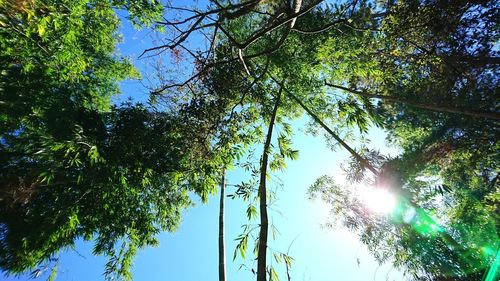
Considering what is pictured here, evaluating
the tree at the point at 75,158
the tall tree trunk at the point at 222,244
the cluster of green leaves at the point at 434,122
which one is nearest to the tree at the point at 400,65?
the cluster of green leaves at the point at 434,122

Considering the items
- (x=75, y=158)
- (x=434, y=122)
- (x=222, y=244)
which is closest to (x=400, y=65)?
(x=434, y=122)

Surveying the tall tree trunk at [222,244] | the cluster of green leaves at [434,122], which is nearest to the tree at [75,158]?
the tall tree trunk at [222,244]

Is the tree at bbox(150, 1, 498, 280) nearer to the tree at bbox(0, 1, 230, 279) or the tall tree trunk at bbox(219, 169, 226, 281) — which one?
the tree at bbox(0, 1, 230, 279)

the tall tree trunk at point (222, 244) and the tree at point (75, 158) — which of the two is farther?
the tall tree trunk at point (222, 244)

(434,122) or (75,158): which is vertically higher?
(434,122)

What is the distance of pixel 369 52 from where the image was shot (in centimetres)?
679

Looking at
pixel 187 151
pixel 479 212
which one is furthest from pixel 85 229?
pixel 479 212

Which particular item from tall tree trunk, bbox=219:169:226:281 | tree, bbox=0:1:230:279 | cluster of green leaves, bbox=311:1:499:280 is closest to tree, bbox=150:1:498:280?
cluster of green leaves, bbox=311:1:499:280

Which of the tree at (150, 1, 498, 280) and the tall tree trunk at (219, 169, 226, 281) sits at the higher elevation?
the tree at (150, 1, 498, 280)

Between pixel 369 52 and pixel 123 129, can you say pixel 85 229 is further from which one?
pixel 369 52

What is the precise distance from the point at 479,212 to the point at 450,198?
1.35m

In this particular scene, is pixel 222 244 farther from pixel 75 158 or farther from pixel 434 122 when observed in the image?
pixel 434 122

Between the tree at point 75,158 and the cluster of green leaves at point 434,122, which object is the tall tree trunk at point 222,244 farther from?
the cluster of green leaves at point 434,122

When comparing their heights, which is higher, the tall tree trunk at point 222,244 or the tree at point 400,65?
the tree at point 400,65
